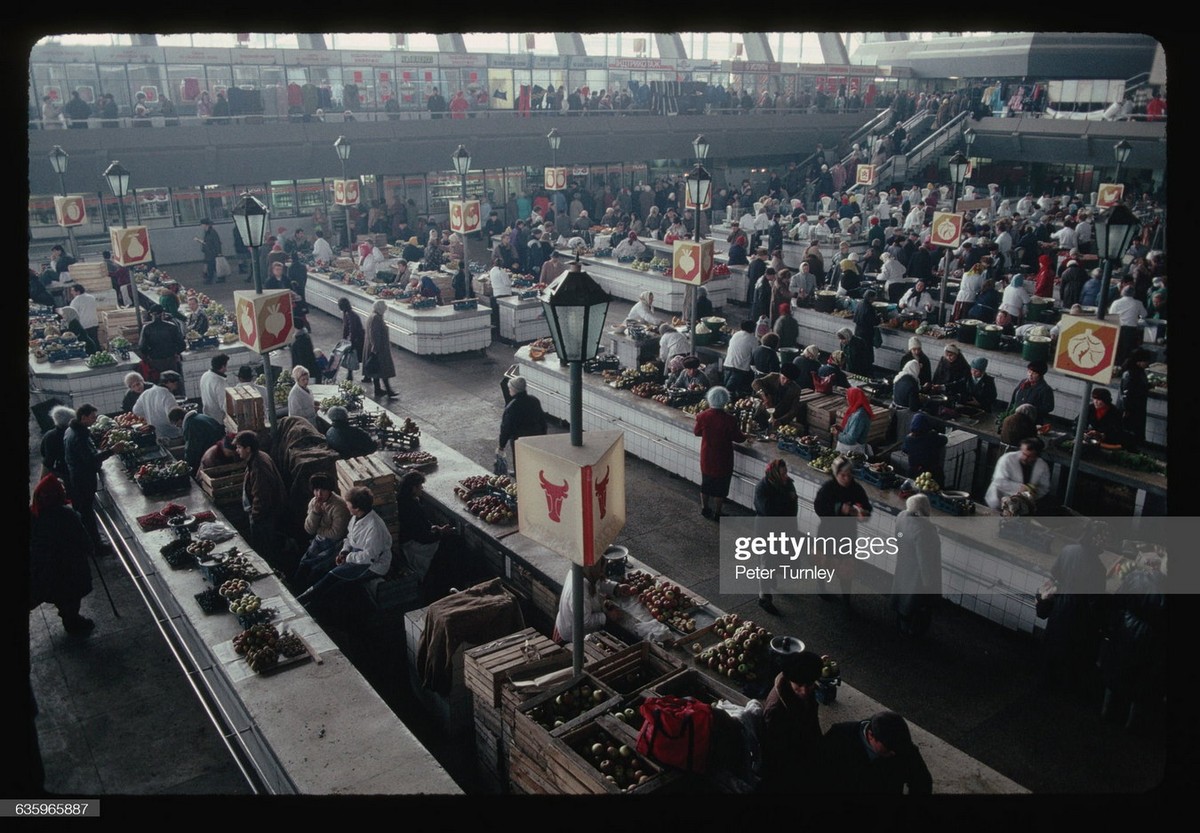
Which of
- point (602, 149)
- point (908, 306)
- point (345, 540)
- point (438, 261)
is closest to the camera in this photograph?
point (345, 540)

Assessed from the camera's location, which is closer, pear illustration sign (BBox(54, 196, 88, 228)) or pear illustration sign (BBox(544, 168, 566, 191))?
pear illustration sign (BBox(54, 196, 88, 228))

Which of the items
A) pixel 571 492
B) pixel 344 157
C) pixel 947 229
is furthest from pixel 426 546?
pixel 344 157

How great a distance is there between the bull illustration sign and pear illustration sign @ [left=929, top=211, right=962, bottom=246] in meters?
11.5

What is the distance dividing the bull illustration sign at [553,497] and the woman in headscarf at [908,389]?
675 cm

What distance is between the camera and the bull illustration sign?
213 inches

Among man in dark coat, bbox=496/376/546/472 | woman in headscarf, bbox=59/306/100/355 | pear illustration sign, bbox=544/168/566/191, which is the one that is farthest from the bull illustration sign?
pear illustration sign, bbox=544/168/566/191

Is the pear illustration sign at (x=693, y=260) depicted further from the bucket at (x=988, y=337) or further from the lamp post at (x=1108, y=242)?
the lamp post at (x=1108, y=242)

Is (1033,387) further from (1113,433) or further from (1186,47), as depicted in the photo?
A: (1186,47)

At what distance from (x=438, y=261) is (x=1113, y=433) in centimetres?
1530

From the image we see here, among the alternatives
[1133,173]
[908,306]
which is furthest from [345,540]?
[1133,173]

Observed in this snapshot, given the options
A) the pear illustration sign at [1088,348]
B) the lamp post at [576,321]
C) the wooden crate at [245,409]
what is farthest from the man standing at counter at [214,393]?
the pear illustration sign at [1088,348]

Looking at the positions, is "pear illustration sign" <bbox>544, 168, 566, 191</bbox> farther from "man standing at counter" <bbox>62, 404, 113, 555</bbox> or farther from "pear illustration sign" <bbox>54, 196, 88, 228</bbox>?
"man standing at counter" <bbox>62, 404, 113, 555</bbox>

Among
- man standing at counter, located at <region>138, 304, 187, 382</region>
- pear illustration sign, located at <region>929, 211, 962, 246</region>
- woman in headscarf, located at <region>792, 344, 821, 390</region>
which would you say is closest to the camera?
woman in headscarf, located at <region>792, 344, 821, 390</region>

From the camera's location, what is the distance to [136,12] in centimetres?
502
